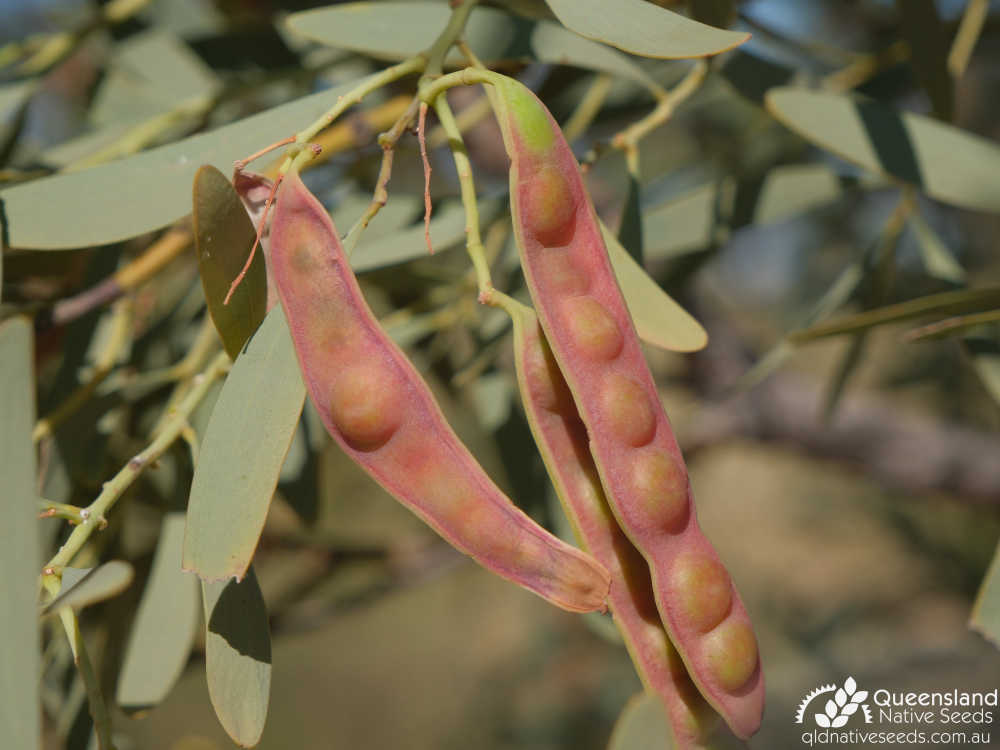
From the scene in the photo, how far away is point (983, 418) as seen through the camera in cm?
174

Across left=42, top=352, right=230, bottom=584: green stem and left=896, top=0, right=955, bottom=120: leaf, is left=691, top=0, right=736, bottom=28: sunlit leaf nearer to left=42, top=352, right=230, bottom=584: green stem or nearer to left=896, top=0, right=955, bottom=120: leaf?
left=896, top=0, right=955, bottom=120: leaf

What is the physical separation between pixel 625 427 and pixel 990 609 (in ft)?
0.89

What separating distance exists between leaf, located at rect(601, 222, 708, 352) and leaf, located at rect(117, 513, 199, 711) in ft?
1.10

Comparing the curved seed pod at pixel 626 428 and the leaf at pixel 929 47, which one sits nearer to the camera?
the curved seed pod at pixel 626 428

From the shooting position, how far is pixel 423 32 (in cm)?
62

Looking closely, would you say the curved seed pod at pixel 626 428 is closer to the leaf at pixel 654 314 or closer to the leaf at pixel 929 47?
the leaf at pixel 654 314

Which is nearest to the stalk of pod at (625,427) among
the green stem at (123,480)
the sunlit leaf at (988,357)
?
the green stem at (123,480)

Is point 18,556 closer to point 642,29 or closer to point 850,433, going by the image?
point 642,29

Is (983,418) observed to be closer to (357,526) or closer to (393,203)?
(393,203)

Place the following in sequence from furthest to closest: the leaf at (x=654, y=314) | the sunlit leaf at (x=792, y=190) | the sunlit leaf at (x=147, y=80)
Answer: the sunlit leaf at (x=147, y=80) → the sunlit leaf at (x=792, y=190) → the leaf at (x=654, y=314)

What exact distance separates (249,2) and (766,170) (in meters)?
0.74

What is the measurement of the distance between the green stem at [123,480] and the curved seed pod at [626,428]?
24 cm

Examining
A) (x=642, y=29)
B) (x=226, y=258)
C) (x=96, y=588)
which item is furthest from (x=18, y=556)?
(x=642, y=29)

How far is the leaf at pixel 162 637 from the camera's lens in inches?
22.5
